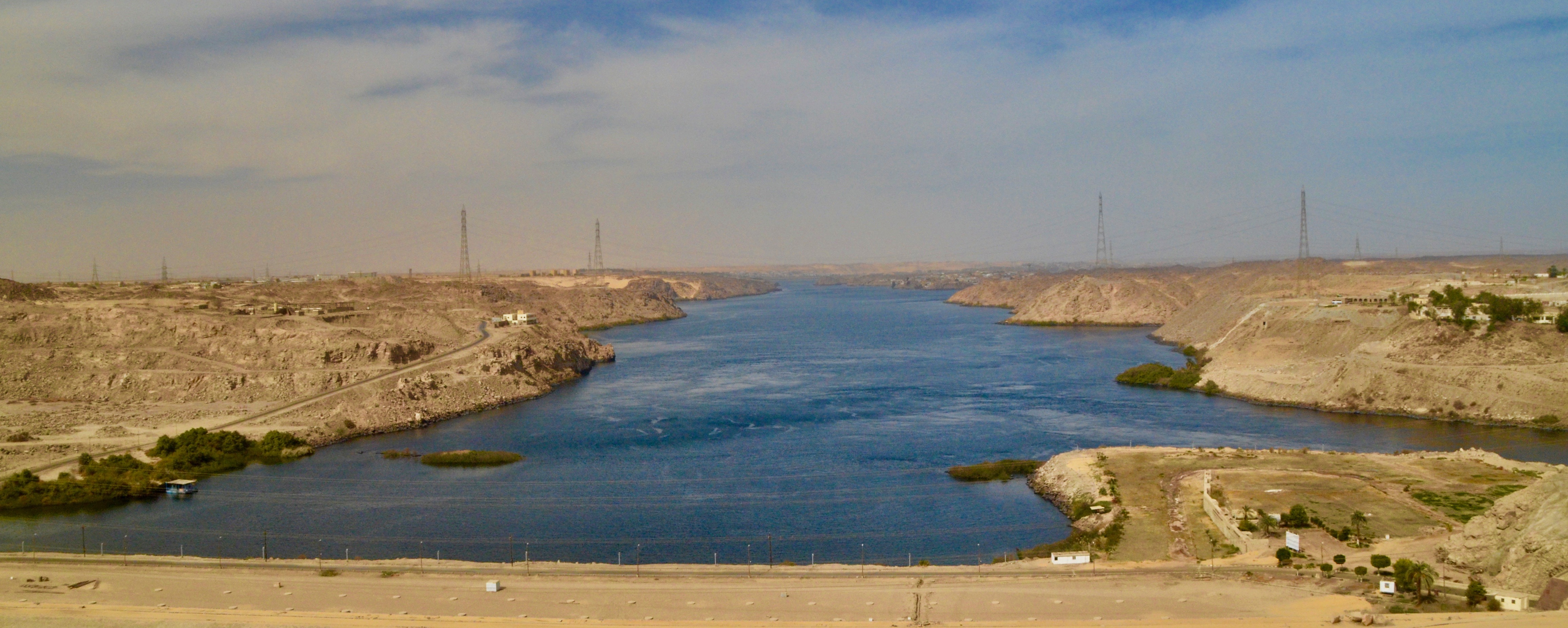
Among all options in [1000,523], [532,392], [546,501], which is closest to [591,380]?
[532,392]

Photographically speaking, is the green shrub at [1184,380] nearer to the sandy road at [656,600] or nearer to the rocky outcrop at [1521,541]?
the rocky outcrop at [1521,541]

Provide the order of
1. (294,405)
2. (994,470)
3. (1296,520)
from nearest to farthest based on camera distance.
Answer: (1296,520) → (994,470) → (294,405)

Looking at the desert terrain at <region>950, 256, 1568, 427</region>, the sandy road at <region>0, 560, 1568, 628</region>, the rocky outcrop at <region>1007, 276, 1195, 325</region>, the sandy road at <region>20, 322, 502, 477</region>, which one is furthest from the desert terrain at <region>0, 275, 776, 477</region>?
the rocky outcrop at <region>1007, 276, 1195, 325</region>

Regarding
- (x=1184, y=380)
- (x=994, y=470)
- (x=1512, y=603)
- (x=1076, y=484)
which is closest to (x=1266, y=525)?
(x=1512, y=603)

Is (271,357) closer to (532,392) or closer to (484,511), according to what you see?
(532,392)

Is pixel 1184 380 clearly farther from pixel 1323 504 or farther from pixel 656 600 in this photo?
pixel 656 600
